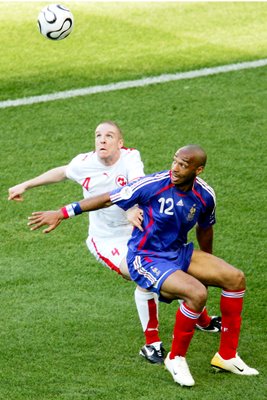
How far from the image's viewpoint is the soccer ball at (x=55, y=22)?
39.1ft

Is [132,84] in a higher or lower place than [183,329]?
higher

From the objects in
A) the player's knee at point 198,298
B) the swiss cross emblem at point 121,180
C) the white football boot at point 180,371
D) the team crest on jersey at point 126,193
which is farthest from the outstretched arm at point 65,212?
the white football boot at point 180,371

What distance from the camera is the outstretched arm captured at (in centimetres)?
741

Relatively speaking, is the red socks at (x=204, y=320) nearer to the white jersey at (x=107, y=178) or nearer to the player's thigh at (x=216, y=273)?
the player's thigh at (x=216, y=273)

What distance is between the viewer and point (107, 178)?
27.0 ft

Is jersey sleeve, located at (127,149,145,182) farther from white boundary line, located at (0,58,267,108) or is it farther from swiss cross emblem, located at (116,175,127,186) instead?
white boundary line, located at (0,58,267,108)

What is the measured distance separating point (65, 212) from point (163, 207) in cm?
68

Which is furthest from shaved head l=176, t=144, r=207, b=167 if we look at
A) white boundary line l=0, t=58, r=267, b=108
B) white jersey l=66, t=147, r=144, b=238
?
white boundary line l=0, t=58, r=267, b=108

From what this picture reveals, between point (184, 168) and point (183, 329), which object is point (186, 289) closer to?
point (183, 329)

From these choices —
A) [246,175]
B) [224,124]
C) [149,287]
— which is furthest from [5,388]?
[224,124]

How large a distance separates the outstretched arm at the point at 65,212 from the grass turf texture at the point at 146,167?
3.37ft

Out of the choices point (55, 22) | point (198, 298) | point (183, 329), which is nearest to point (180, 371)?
point (183, 329)

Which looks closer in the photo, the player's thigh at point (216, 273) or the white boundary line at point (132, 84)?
the player's thigh at point (216, 273)

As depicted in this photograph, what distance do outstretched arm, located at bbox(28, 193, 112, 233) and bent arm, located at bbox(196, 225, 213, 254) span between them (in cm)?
78
